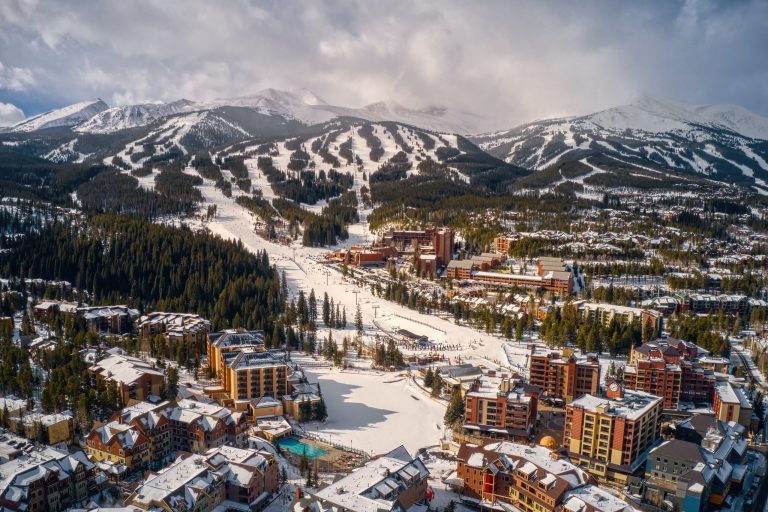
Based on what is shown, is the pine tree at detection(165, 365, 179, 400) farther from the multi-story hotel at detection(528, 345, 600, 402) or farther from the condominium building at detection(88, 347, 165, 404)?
the multi-story hotel at detection(528, 345, 600, 402)

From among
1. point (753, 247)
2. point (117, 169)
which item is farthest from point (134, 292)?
point (117, 169)

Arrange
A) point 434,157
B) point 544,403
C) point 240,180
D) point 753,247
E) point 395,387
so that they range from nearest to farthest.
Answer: point 544,403, point 395,387, point 753,247, point 240,180, point 434,157

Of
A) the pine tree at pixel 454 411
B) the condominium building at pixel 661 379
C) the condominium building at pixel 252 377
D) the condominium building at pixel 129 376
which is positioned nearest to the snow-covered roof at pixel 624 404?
the condominium building at pixel 661 379

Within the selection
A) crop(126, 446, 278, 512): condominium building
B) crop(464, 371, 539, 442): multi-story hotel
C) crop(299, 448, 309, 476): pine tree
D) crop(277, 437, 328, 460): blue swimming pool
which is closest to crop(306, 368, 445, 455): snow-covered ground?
crop(277, 437, 328, 460): blue swimming pool

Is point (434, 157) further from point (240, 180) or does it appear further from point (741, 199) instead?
point (741, 199)

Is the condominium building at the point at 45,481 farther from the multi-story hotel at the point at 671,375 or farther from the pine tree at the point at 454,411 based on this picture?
the multi-story hotel at the point at 671,375

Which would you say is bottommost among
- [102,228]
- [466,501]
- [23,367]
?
[466,501]

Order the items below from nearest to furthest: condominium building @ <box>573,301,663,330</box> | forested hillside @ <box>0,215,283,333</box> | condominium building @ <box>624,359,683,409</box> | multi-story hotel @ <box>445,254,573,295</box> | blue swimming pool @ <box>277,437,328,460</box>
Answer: blue swimming pool @ <box>277,437,328,460</box>
condominium building @ <box>624,359,683,409</box>
condominium building @ <box>573,301,663,330</box>
forested hillside @ <box>0,215,283,333</box>
multi-story hotel @ <box>445,254,573,295</box>
